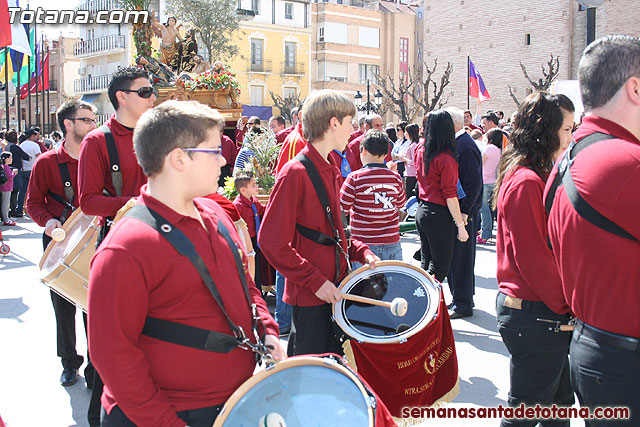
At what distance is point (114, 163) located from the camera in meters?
3.85

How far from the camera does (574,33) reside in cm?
3353

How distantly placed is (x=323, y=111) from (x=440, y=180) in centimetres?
274

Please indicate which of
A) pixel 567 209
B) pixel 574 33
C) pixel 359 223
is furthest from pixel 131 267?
pixel 574 33

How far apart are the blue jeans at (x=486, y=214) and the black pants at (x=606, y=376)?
8.85m

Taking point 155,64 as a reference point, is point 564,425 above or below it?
below

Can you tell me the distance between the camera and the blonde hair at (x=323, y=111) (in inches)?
141

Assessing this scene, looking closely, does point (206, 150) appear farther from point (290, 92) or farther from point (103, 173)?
point (290, 92)

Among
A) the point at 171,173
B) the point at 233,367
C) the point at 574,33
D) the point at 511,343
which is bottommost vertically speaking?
the point at 511,343

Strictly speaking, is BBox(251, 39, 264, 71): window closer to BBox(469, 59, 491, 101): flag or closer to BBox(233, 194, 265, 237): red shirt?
BBox(469, 59, 491, 101): flag

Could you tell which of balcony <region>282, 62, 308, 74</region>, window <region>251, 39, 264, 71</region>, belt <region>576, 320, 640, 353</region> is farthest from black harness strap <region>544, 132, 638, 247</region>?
balcony <region>282, 62, 308, 74</region>

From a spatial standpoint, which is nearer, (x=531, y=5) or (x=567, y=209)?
(x=567, y=209)

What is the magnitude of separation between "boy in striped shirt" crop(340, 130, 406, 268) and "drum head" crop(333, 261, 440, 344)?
1.46m

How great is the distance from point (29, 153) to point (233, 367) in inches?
606

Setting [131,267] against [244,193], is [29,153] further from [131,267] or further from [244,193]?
[131,267]
